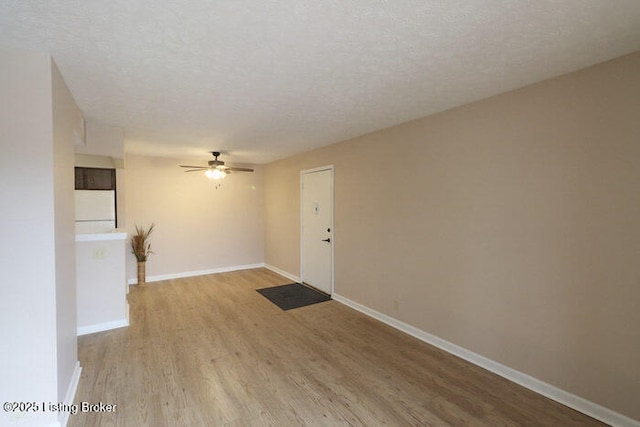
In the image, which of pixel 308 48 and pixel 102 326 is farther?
pixel 102 326

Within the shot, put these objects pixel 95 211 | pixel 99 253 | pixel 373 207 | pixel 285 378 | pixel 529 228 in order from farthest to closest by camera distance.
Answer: pixel 95 211, pixel 373 207, pixel 99 253, pixel 285 378, pixel 529 228

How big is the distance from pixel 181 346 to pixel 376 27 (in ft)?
10.9

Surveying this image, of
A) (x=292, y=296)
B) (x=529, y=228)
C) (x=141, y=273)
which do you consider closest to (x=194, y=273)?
(x=141, y=273)

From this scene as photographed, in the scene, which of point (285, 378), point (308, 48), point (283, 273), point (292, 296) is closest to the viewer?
point (308, 48)

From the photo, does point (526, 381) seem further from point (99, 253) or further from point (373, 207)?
point (99, 253)

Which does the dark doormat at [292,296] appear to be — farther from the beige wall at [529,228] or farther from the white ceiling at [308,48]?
the white ceiling at [308,48]

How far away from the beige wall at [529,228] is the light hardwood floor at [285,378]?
1.21 ft

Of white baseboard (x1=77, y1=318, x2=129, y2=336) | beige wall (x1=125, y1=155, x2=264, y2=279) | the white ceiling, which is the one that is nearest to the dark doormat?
beige wall (x1=125, y1=155, x2=264, y2=279)

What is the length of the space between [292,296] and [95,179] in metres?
3.46

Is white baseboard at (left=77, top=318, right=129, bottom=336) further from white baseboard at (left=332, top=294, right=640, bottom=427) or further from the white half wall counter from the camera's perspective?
white baseboard at (left=332, top=294, right=640, bottom=427)

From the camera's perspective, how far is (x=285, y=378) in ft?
8.13

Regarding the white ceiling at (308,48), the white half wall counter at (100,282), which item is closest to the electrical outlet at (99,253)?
the white half wall counter at (100,282)

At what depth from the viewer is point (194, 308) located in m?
4.05

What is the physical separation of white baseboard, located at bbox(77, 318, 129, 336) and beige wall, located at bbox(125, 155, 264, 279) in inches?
75.2
